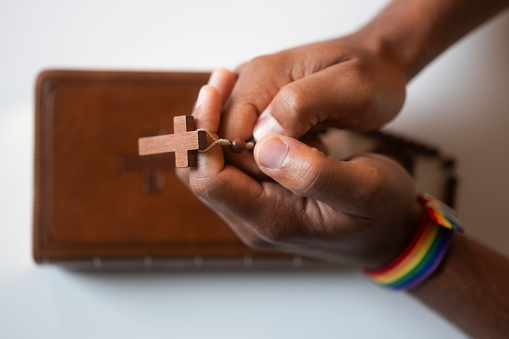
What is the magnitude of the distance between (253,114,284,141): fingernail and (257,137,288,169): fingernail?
5 centimetres

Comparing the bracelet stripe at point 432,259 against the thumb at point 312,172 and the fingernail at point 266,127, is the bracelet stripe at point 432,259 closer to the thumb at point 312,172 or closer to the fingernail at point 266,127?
the thumb at point 312,172

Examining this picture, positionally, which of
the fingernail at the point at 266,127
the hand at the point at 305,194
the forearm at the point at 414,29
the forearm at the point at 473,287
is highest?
the forearm at the point at 414,29

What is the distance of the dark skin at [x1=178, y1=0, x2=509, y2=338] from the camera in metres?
0.62

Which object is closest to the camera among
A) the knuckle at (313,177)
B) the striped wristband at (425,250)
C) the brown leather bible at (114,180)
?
the knuckle at (313,177)

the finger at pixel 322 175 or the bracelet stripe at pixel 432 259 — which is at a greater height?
the finger at pixel 322 175

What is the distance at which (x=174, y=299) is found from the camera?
1111mm

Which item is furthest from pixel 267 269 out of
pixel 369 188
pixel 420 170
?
pixel 369 188

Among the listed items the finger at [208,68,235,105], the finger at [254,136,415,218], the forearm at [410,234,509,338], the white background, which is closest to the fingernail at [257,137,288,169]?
the finger at [254,136,415,218]

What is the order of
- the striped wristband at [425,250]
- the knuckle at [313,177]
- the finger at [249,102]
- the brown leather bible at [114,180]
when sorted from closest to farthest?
the knuckle at [313,177]
the finger at [249,102]
the striped wristband at [425,250]
the brown leather bible at [114,180]

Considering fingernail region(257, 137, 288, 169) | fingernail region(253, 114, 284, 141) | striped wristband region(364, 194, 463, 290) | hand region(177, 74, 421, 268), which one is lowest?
striped wristband region(364, 194, 463, 290)

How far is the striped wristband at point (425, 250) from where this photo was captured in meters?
0.79

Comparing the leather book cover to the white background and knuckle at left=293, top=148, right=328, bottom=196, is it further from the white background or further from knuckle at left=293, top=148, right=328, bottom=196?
knuckle at left=293, top=148, right=328, bottom=196

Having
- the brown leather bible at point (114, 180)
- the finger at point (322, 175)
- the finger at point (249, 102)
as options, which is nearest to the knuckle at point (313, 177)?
the finger at point (322, 175)

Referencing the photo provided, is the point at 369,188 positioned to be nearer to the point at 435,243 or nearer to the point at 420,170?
the point at 435,243
